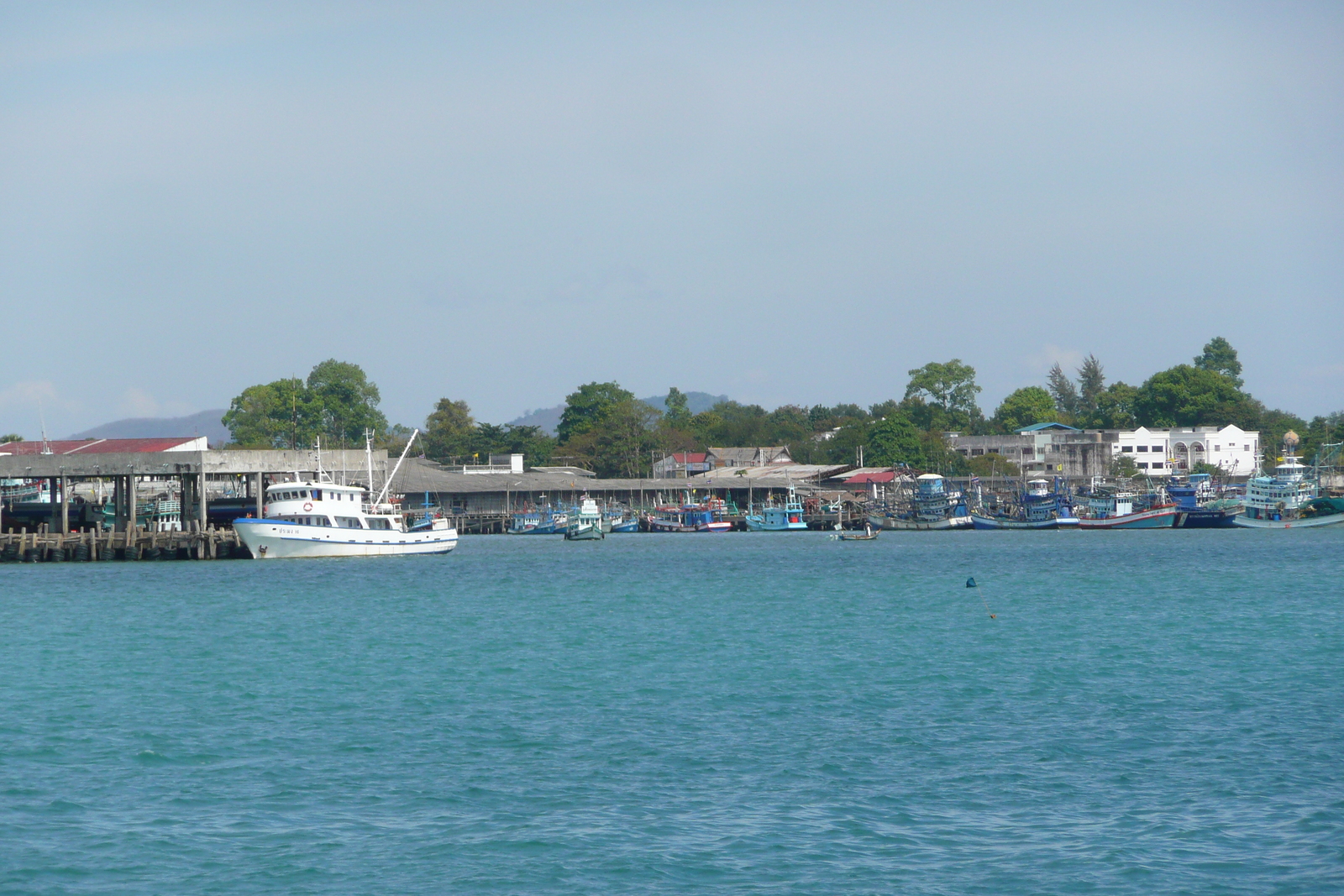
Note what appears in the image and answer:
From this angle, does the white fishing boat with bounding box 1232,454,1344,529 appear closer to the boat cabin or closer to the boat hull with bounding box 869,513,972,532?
the boat hull with bounding box 869,513,972,532

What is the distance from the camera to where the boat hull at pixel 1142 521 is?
12075cm

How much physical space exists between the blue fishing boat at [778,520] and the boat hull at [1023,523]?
16.0 metres

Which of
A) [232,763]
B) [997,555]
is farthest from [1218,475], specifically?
[232,763]

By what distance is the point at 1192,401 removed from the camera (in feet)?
581

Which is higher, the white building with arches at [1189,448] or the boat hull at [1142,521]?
the white building with arches at [1189,448]

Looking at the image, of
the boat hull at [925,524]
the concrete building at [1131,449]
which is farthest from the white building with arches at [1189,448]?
the boat hull at [925,524]

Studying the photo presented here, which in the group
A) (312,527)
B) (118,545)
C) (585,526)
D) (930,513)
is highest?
(312,527)

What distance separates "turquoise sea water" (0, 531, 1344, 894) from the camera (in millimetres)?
14984

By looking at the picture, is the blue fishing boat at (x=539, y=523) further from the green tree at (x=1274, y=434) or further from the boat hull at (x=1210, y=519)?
the green tree at (x=1274, y=434)

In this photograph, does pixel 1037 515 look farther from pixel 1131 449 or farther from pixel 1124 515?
pixel 1131 449

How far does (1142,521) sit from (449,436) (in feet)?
340

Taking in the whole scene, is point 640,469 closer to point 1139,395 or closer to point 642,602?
point 1139,395

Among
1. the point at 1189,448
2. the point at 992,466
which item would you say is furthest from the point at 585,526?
the point at 1189,448

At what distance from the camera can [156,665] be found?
103 ft
